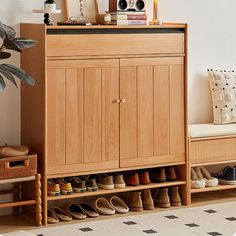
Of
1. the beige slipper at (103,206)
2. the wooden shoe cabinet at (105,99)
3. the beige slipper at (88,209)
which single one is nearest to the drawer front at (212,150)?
the wooden shoe cabinet at (105,99)

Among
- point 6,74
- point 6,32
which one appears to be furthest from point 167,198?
point 6,32

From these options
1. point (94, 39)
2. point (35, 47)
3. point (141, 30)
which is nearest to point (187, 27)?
point (141, 30)

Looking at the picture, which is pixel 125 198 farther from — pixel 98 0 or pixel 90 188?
pixel 98 0

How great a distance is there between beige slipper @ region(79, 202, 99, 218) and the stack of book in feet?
4.38

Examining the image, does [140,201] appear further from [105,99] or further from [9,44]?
[9,44]

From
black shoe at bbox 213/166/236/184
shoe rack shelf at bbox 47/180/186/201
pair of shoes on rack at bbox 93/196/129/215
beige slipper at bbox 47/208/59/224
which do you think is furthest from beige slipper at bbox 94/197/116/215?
black shoe at bbox 213/166/236/184

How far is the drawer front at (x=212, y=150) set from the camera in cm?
578

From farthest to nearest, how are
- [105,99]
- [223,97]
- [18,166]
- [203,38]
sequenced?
[203,38] → [223,97] → [105,99] → [18,166]

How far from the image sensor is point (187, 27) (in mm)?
5637

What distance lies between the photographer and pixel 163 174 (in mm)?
5711

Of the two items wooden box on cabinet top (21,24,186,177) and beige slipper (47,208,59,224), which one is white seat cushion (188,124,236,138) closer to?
wooden box on cabinet top (21,24,186,177)

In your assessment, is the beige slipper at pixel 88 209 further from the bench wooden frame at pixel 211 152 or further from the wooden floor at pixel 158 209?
the bench wooden frame at pixel 211 152

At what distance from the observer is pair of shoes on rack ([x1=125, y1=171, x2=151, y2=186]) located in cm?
560

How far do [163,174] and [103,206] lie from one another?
526 millimetres
